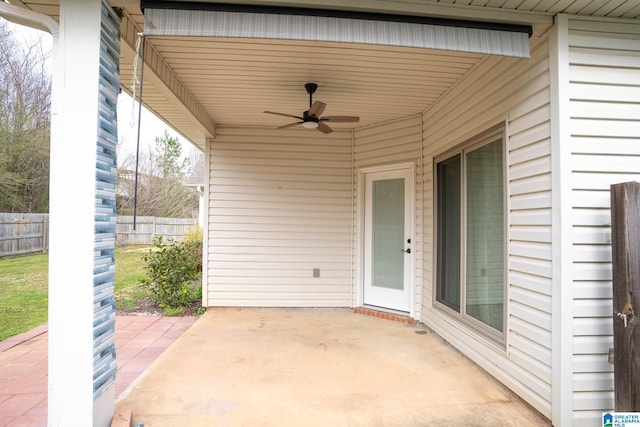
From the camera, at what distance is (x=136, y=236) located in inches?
481

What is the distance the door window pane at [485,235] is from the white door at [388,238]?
118cm

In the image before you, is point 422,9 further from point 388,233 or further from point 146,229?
point 146,229

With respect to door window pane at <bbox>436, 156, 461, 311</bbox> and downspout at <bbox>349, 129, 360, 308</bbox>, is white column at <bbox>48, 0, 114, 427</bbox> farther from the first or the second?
downspout at <bbox>349, 129, 360, 308</bbox>

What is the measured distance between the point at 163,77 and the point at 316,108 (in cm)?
147

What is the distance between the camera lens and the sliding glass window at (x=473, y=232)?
2.90 meters

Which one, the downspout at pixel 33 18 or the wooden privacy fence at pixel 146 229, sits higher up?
the downspout at pixel 33 18

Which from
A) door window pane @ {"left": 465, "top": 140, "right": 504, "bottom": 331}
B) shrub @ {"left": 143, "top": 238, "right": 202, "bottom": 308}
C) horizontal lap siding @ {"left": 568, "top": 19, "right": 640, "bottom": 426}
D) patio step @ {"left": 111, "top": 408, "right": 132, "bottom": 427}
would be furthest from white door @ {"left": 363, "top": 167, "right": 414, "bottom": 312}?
patio step @ {"left": 111, "top": 408, "right": 132, "bottom": 427}

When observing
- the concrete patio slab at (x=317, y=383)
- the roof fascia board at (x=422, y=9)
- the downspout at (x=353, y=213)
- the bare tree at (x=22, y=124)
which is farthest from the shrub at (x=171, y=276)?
the bare tree at (x=22, y=124)

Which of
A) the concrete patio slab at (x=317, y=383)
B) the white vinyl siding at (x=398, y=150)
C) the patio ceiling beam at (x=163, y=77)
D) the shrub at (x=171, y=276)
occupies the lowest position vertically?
the concrete patio slab at (x=317, y=383)

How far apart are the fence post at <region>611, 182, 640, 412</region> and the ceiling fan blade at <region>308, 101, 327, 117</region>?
7.78 feet

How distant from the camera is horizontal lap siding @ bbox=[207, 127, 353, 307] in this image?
16.6 feet

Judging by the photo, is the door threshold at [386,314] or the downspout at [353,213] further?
the downspout at [353,213]

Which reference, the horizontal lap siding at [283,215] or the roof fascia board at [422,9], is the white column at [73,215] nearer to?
the roof fascia board at [422,9]

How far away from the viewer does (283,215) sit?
5121mm
